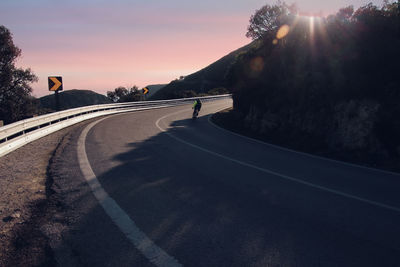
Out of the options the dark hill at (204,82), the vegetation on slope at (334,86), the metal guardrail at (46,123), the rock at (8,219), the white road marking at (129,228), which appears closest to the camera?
the white road marking at (129,228)

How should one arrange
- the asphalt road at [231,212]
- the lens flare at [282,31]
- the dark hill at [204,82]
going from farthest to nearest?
1. the dark hill at [204,82]
2. the lens flare at [282,31]
3. the asphalt road at [231,212]

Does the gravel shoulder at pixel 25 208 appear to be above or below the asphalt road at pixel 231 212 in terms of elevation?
above

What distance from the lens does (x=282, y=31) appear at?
61.1ft

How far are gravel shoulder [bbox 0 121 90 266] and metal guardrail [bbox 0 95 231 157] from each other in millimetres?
681

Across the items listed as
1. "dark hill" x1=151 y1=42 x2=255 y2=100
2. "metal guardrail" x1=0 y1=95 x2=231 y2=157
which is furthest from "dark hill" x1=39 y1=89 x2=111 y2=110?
"metal guardrail" x1=0 y1=95 x2=231 y2=157

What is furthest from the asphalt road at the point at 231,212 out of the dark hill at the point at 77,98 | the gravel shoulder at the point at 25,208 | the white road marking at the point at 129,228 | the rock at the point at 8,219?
the dark hill at the point at 77,98

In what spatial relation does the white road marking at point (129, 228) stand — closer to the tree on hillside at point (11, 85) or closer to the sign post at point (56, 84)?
the sign post at point (56, 84)

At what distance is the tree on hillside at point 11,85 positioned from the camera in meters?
26.8

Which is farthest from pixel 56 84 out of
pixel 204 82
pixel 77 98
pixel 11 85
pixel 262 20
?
pixel 77 98

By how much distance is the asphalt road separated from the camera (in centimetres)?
347

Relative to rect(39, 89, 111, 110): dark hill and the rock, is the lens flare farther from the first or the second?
rect(39, 89, 111, 110): dark hill

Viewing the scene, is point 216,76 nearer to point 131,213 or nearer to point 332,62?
point 332,62

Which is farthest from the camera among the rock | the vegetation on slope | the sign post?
the sign post

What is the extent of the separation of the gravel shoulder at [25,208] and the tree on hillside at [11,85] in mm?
21815
